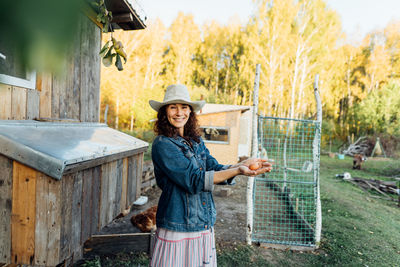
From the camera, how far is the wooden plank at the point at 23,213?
56.0 inches

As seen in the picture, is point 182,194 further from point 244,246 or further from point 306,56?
point 306,56

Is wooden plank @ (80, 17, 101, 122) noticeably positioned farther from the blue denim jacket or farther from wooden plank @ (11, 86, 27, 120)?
the blue denim jacket

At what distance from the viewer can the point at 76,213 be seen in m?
1.68

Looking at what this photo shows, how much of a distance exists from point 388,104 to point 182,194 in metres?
22.7

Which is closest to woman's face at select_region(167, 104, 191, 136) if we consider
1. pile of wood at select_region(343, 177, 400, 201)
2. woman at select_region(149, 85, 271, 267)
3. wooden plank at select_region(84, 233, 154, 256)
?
woman at select_region(149, 85, 271, 267)

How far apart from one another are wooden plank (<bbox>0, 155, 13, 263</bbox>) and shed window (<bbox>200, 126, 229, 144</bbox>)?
1027cm

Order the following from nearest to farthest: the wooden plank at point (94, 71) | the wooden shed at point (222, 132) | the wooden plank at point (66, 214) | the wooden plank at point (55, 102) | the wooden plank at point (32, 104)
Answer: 1. the wooden plank at point (66, 214)
2. the wooden plank at point (32, 104)
3. the wooden plank at point (55, 102)
4. the wooden plank at point (94, 71)
5. the wooden shed at point (222, 132)

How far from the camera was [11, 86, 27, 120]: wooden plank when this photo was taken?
191 cm

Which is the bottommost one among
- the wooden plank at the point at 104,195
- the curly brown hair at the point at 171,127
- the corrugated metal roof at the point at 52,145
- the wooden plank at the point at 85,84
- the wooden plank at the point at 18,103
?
the wooden plank at the point at 104,195

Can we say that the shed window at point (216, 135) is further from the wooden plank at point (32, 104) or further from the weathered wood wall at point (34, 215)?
the weathered wood wall at point (34, 215)

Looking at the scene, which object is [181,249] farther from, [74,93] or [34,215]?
[74,93]

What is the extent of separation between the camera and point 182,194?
174 cm

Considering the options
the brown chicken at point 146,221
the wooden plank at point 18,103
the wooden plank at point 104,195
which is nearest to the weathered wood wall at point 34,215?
the wooden plank at point 104,195

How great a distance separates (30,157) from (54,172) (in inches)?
6.0
